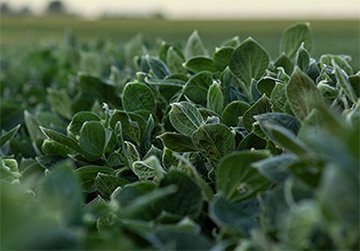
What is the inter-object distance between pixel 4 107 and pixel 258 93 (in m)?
1.43

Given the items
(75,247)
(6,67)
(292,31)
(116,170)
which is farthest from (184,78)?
(6,67)

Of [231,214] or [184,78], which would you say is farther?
[184,78]

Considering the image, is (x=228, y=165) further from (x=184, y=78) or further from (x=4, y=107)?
(x=4, y=107)

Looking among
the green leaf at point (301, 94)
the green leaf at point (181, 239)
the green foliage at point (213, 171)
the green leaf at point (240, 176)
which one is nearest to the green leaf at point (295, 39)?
the green foliage at point (213, 171)

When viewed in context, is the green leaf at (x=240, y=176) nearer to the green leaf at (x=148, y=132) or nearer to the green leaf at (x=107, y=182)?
the green leaf at (x=107, y=182)

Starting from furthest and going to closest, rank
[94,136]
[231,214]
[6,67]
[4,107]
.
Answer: [6,67]
[4,107]
[94,136]
[231,214]

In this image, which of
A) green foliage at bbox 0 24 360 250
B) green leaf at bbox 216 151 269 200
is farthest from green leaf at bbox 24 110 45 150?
green leaf at bbox 216 151 269 200

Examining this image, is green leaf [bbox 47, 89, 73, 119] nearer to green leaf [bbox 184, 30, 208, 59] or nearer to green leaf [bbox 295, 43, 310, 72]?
green leaf [bbox 184, 30, 208, 59]

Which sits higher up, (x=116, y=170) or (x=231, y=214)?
(x=231, y=214)

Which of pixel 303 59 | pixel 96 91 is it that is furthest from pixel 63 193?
pixel 96 91

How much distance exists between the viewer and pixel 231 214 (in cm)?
99

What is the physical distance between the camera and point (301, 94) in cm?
120

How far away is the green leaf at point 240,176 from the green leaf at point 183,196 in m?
0.04

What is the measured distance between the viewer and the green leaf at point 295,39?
2.15 meters
